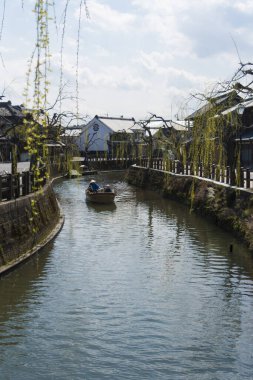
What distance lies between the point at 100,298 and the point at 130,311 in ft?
3.83

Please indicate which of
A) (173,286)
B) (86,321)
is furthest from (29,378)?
(173,286)

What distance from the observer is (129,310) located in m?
11.0

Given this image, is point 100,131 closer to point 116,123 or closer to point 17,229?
point 116,123

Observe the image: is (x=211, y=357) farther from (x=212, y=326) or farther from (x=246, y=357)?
(x=212, y=326)

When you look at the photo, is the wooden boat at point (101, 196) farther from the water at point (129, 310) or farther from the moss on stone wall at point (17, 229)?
the moss on stone wall at point (17, 229)

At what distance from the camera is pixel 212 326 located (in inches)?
401

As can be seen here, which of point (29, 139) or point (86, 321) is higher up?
point (29, 139)

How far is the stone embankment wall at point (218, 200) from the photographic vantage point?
18513mm

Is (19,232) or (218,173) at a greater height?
(218,173)

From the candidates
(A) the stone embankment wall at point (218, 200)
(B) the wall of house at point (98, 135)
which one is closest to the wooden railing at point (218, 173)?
(A) the stone embankment wall at point (218, 200)

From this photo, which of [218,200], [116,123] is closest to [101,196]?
[218,200]

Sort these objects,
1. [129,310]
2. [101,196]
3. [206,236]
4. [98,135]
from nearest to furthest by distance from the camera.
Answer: [129,310] → [206,236] → [101,196] → [98,135]

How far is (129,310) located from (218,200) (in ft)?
42.3

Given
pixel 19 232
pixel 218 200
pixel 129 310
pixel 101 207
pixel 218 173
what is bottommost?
pixel 129 310
